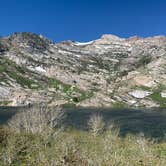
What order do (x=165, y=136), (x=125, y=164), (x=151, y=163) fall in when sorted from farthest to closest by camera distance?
(x=165, y=136)
(x=151, y=163)
(x=125, y=164)

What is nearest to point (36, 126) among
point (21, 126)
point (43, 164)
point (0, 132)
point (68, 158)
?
point (21, 126)

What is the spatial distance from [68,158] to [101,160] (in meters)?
8.46

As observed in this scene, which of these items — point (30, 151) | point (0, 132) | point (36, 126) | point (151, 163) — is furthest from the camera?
point (36, 126)

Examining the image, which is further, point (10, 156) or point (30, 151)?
point (30, 151)

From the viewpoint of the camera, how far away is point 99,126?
11938 centimetres

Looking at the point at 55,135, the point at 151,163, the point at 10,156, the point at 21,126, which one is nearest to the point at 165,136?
the point at 21,126

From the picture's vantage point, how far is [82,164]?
2816 centimetres

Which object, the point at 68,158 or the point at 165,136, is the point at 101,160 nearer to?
the point at 68,158

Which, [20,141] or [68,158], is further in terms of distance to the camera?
[20,141]

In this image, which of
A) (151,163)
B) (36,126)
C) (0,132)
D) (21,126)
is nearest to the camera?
(151,163)

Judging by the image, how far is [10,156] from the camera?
155 feet

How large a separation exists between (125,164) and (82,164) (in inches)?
156

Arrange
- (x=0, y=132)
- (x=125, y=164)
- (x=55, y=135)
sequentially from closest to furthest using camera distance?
1. (x=125, y=164)
2. (x=0, y=132)
3. (x=55, y=135)

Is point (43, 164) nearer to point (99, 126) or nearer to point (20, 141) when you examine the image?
point (20, 141)
